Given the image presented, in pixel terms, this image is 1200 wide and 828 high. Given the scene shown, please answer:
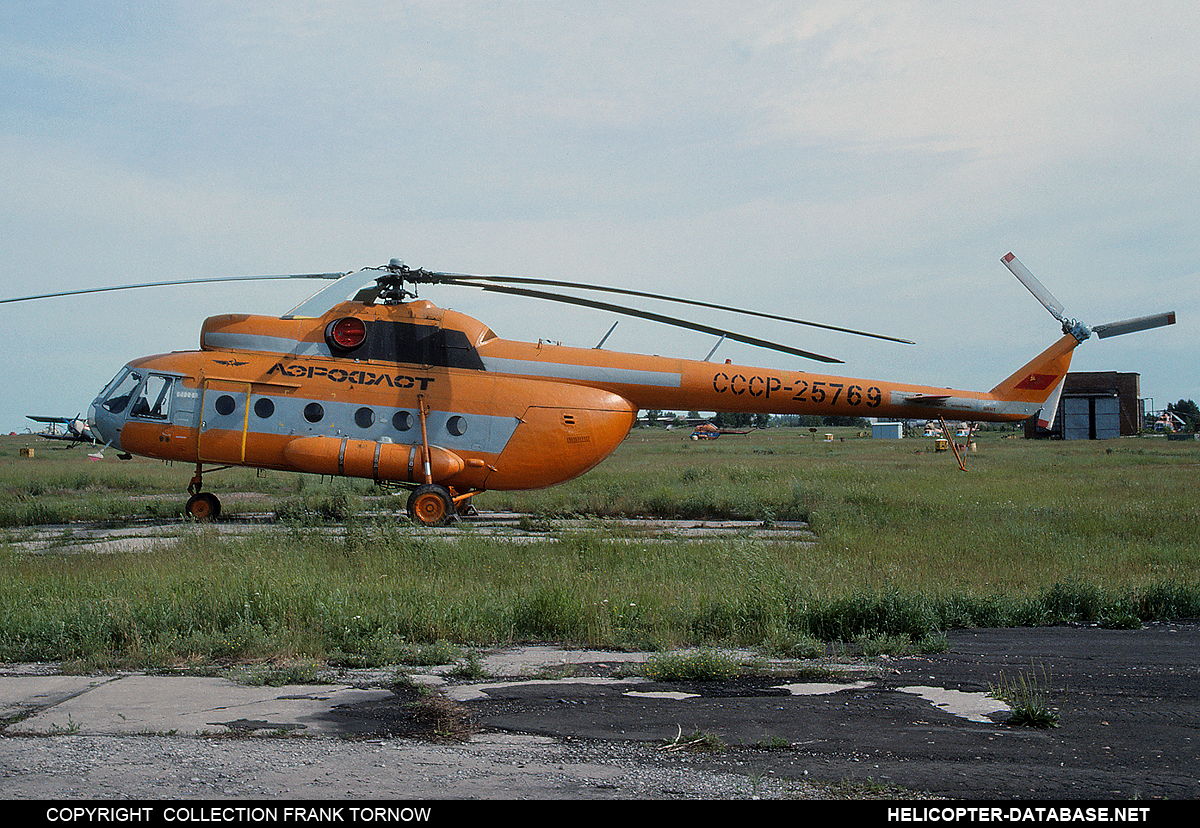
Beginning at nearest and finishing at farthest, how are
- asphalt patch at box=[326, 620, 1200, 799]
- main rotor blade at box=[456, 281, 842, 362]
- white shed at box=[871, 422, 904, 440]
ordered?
asphalt patch at box=[326, 620, 1200, 799]
main rotor blade at box=[456, 281, 842, 362]
white shed at box=[871, 422, 904, 440]

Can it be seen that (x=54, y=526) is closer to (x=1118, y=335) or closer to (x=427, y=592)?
(x=427, y=592)

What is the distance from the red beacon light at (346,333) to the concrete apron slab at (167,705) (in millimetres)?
9835

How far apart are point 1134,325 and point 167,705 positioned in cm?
1771

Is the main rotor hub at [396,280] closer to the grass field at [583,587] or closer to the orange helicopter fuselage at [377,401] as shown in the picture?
the orange helicopter fuselage at [377,401]

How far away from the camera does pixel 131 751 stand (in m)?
4.68

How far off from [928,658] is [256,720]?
5.22 m

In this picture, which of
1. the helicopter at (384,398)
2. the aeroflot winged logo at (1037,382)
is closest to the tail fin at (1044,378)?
the aeroflot winged logo at (1037,382)

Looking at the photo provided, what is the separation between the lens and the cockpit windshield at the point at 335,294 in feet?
49.3

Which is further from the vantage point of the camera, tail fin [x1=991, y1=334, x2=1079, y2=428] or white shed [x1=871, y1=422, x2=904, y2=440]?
white shed [x1=871, y1=422, x2=904, y2=440]

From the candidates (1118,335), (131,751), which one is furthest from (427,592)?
(1118,335)

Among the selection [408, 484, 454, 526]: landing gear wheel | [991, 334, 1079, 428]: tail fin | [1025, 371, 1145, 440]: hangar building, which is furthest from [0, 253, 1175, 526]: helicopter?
[1025, 371, 1145, 440]: hangar building

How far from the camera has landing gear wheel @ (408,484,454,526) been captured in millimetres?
15289

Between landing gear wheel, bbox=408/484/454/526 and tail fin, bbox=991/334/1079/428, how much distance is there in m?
11.6

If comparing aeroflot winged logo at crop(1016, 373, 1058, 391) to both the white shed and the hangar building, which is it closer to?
the hangar building
